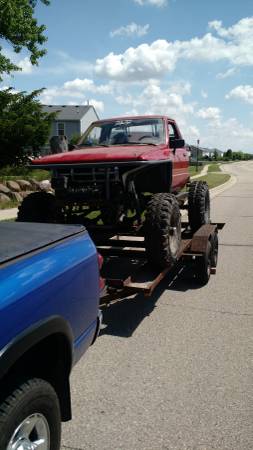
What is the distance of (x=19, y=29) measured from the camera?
52.2ft

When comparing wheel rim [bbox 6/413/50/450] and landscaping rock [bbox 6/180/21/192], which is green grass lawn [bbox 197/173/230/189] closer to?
landscaping rock [bbox 6/180/21/192]

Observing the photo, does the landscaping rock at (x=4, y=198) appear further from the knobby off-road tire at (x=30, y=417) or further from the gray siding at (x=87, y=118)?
the gray siding at (x=87, y=118)

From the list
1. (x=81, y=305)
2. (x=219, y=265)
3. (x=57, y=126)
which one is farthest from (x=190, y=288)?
(x=57, y=126)

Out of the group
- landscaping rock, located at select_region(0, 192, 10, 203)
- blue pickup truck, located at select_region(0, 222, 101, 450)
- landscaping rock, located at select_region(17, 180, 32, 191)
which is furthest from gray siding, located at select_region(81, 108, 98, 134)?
blue pickup truck, located at select_region(0, 222, 101, 450)

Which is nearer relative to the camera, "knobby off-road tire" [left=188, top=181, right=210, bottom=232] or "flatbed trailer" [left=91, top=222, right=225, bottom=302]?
"flatbed trailer" [left=91, top=222, right=225, bottom=302]

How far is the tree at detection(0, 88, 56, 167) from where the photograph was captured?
17.2 metres

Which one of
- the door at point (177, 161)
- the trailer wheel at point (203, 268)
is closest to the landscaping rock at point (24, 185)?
the door at point (177, 161)

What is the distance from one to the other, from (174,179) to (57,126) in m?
48.8

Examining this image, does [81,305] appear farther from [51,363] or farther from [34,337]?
[34,337]

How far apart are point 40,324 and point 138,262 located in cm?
534

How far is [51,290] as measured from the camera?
90.2 inches

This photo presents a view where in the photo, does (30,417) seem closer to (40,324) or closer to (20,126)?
(40,324)

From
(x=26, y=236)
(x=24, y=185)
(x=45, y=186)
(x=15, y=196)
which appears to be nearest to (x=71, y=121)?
(x=45, y=186)

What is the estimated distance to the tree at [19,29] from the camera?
48.4 feet
